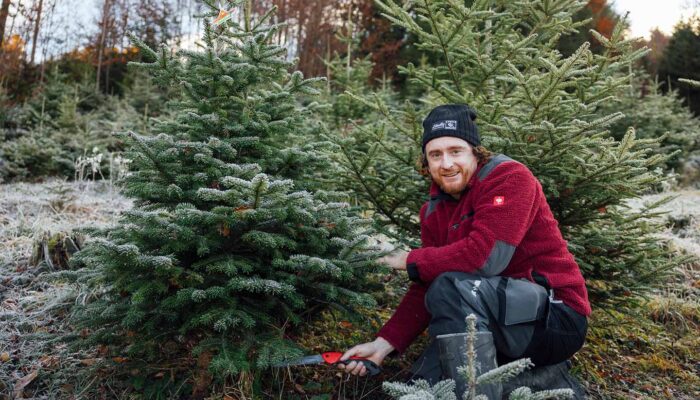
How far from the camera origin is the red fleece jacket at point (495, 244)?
2.33 meters

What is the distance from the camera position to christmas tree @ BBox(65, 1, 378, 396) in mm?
2340

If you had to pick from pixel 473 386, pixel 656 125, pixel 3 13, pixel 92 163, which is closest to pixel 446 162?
pixel 473 386

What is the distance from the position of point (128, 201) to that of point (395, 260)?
5182 mm

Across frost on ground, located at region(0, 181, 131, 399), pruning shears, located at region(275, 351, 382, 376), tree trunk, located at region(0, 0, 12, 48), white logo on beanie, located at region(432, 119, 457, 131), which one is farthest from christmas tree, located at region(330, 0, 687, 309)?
tree trunk, located at region(0, 0, 12, 48)

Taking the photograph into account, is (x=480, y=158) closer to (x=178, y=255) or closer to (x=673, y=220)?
(x=178, y=255)

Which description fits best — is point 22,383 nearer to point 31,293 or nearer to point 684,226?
point 31,293

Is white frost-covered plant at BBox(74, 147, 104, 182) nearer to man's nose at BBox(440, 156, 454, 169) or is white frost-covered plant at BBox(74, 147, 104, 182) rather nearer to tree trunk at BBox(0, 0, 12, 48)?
man's nose at BBox(440, 156, 454, 169)

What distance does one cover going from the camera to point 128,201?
6707mm

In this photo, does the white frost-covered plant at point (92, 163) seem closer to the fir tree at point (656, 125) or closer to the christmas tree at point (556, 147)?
the christmas tree at point (556, 147)

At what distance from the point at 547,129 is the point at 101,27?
18.5 metres

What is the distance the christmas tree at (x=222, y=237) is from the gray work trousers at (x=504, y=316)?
0.45m

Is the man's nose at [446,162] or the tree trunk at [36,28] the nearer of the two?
the man's nose at [446,162]

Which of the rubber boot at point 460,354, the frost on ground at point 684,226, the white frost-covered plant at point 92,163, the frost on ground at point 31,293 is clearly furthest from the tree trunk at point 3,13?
the rubber boot at point 460,354

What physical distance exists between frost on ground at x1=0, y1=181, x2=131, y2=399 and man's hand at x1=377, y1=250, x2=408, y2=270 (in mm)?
1838
